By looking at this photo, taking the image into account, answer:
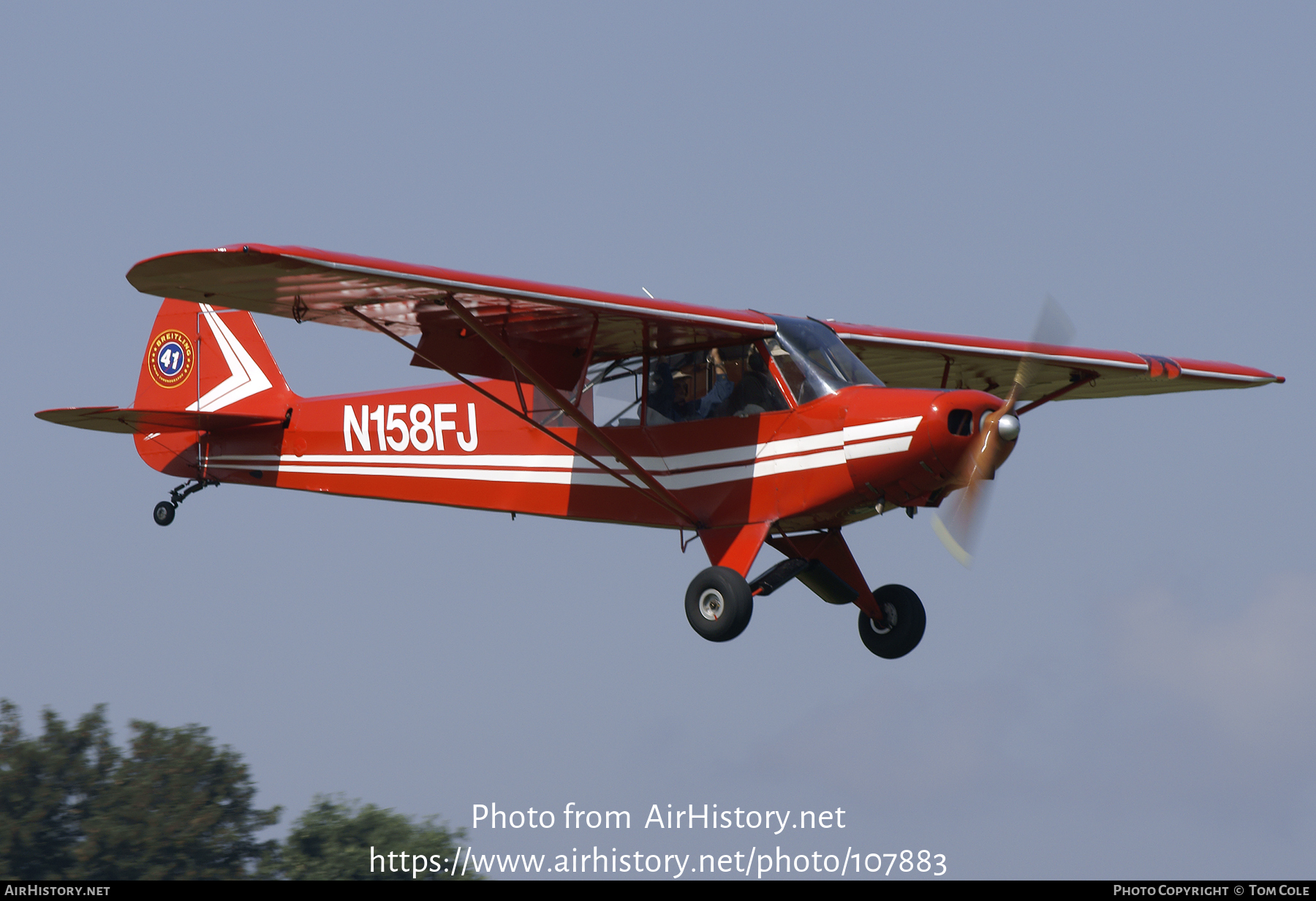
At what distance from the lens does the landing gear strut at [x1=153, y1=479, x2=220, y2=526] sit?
16.0 m

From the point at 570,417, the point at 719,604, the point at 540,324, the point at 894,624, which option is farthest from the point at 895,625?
the point at 540,324

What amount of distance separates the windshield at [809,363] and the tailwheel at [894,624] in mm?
2057

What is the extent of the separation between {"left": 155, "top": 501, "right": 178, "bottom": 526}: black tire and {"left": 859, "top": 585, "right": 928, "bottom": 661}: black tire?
7.47m

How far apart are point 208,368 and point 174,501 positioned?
1.49 meters

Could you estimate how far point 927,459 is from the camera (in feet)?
35.7

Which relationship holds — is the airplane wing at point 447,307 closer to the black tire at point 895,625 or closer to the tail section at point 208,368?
the black tire at point 895,625

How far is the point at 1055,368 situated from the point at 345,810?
11352mm

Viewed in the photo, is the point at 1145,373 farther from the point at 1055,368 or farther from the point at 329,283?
the point at 329,283

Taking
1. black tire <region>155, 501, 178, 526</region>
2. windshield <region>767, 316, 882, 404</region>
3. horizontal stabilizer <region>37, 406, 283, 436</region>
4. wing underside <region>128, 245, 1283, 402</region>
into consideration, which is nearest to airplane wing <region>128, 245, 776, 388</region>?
wing underside <region>128, 245, 1283, 402</region>

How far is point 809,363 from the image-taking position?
1166 cm

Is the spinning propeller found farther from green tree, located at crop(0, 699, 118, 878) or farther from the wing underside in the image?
green tree, located at crop(0, 699, 118, 878)

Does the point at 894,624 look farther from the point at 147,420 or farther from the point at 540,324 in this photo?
the point at 147,420

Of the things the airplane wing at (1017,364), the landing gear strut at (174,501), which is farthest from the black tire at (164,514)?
the airplane wing at (1017,364)
